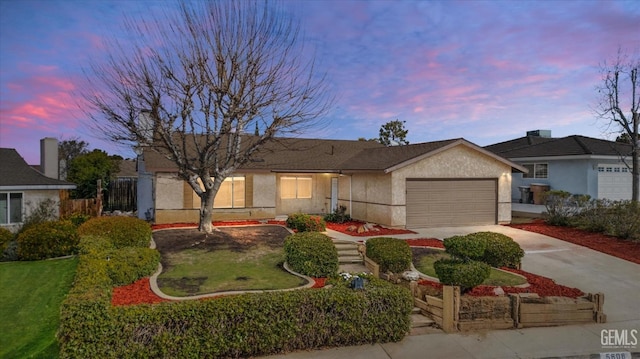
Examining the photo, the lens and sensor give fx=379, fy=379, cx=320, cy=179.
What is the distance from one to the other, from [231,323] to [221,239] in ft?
27.0

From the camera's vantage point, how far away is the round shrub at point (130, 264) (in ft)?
29.3

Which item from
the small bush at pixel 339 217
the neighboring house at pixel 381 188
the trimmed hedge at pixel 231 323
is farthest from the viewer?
the small bush at pixel 339 217

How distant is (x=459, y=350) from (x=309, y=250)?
470cm

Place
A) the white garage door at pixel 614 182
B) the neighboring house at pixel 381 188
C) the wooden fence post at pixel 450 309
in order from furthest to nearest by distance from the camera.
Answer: the white garage door at pixel 614 182, the neighboring house at pixel 381 188, the wooden fence post at pixel 450 309

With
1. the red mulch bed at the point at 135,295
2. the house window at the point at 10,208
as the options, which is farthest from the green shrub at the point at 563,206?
the house window at the point at 10,208

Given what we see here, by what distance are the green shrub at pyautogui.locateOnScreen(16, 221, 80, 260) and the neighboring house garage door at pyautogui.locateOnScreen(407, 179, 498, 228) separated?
1394 centimetres

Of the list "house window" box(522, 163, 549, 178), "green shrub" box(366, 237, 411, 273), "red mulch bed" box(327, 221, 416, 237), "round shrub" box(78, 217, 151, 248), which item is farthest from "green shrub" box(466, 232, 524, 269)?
"house window" box(522, 163, 549, 178)

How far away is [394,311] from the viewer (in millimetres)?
6762

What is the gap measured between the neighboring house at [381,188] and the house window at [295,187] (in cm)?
6

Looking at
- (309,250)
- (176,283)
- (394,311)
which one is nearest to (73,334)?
(176,283)

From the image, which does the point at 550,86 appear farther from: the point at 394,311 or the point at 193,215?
the point at 193,215

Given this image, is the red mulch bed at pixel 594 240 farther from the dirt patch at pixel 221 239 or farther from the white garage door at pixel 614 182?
the dirt patch at pixel 221 239

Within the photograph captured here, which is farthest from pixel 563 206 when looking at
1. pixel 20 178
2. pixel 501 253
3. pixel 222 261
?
pixel 20 178

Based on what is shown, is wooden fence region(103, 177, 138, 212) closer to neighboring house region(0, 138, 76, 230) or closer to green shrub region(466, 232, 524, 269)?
neighboring house region(0, 138, 76, 230)
